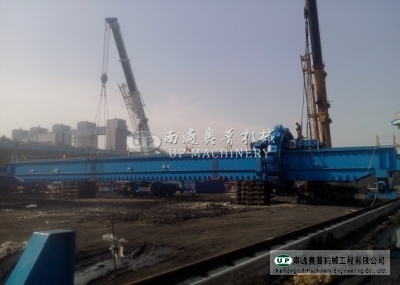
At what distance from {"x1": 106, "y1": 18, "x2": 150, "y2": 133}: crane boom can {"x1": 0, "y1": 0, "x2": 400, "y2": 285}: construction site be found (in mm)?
82

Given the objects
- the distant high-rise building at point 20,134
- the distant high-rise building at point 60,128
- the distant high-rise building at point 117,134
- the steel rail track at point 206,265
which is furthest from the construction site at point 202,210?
the distant high-rise building at point 60,128

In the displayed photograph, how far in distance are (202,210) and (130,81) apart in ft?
49.0

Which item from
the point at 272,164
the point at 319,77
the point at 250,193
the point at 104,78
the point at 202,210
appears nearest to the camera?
the point at 202,210

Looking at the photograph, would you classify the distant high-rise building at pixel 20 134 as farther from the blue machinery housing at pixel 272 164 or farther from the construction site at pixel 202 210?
the blue machinery housing at pixel 272 164

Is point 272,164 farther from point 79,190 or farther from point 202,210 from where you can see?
point 79,190

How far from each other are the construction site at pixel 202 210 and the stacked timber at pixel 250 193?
0.07m

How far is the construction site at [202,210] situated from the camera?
5.36 m

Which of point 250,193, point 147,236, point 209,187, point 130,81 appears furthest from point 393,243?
point 209,187

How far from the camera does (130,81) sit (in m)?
27.8

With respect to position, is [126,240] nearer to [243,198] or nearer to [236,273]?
[236,273]

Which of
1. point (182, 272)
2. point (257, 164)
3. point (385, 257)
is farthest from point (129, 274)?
point (257, 164)

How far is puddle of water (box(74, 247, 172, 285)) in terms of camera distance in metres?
5.55

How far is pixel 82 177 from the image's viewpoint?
27734mm

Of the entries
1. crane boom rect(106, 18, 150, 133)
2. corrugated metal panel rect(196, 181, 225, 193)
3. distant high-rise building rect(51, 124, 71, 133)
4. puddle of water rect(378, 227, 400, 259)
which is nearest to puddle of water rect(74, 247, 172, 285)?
puddle of water rect(378, 227, 400, 259)
